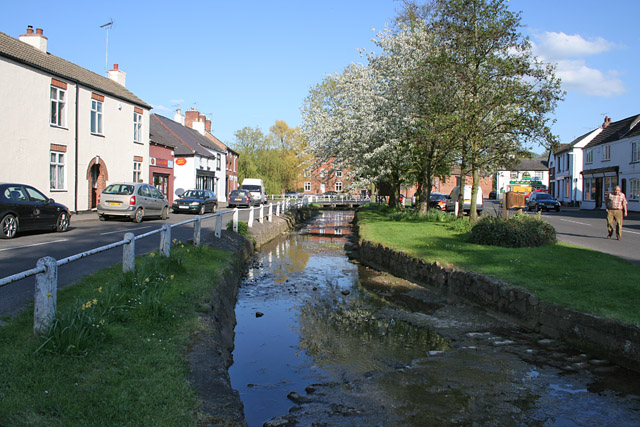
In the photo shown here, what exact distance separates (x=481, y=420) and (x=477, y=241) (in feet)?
32.5

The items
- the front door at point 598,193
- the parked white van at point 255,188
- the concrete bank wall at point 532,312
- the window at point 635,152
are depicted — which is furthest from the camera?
the parked white van at point 255,188

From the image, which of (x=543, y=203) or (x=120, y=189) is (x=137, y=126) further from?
(x=543, y=203)

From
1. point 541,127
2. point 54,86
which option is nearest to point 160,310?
point 541,127

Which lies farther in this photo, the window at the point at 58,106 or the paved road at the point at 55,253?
the window at the point at 58,106

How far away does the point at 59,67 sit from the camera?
80.6ft

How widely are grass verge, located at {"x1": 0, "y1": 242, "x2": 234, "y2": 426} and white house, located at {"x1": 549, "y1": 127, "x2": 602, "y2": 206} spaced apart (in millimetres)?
55670

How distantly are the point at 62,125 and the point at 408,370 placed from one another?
22.9 meters

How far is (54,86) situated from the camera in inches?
921

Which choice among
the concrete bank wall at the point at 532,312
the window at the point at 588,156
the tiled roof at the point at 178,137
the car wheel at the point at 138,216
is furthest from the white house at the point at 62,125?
the window at the point at 588,156

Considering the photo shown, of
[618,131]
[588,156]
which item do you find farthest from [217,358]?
[588,156]

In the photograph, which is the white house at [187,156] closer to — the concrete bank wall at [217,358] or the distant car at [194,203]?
the distant car at [194,203]

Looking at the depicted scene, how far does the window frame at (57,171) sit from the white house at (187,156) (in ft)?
53.9

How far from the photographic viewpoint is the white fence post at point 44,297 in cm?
471

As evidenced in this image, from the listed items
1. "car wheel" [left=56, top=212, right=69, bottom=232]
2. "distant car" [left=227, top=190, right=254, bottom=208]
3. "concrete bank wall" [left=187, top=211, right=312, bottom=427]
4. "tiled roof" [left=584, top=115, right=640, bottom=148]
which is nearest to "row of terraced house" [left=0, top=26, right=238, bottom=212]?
"car wheel" [left=56, top=212, right=69, bottom=232]
